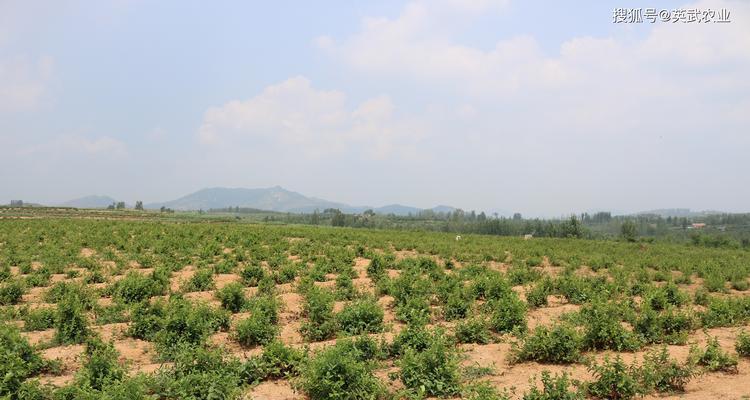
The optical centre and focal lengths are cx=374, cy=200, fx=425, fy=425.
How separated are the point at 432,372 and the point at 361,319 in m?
3.57

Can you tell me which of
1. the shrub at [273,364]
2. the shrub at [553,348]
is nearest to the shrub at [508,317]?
the shrub at [553,348]

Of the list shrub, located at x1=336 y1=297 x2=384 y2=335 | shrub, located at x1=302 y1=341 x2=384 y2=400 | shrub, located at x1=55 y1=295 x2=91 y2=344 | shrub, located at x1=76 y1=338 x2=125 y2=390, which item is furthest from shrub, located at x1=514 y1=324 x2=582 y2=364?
shrub, located at x1=55 y1=295 x2=91 y2=344

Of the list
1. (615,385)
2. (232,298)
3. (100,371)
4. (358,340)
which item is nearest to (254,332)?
(358,340)

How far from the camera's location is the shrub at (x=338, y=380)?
6.71 m

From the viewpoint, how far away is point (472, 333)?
10109mm

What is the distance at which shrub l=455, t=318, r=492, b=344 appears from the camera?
1009cm

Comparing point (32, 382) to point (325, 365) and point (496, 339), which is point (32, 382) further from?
Result: point (496, 339)

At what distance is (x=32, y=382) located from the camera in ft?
21.6

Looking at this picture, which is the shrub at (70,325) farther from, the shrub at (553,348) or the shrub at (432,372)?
the shrub at (553,348)

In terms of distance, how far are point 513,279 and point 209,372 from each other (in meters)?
13.5

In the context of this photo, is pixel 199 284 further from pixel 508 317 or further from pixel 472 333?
pixel 508 317

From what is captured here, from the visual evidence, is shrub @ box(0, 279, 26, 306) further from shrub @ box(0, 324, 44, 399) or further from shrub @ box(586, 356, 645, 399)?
shrub @ box(586, 356, 645, 399)

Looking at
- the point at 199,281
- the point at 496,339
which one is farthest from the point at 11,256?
the point at 496,339

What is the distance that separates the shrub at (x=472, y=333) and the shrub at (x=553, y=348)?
1.25 m
